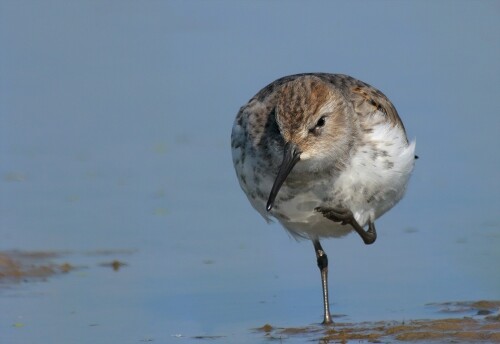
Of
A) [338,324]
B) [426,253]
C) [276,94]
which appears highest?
[276,94]

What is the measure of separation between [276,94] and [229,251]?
229 cm

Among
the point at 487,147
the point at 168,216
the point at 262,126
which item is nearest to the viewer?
the point at 262,126

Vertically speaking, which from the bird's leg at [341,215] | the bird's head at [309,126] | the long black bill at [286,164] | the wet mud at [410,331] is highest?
the bird's head at [309,126]

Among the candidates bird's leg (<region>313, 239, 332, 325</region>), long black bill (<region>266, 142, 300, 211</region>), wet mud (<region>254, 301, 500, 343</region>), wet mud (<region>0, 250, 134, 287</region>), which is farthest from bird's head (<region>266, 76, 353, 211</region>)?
wet mud (<region>0, 250, 134, 287</region>)

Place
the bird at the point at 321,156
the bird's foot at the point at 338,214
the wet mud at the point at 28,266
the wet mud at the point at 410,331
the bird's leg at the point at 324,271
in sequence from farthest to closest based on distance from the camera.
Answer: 1. the wet mud at the point at 28,266
2. the bird's leg at the point at 324,271
3. the bird's foot at the point at 338,214
4. the bird at the point at 321,156
5. the wet mud at the point at 410,331

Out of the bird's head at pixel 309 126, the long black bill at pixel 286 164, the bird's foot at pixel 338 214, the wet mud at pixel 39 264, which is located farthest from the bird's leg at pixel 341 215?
the wet mud at pixel 39 264

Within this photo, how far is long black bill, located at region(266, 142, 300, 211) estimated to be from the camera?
30.6 feet

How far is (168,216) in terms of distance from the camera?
12.8m

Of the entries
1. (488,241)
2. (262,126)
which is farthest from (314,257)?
(262,126)

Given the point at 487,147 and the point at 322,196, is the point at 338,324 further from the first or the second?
the point at 487,147

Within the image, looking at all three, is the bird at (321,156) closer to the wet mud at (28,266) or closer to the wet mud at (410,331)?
the wet mud at (410,331)

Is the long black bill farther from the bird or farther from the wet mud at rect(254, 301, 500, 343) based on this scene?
the wet mud at rect(254, 301, 500, 343)

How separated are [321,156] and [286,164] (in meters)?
0.38

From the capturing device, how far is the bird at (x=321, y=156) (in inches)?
376
